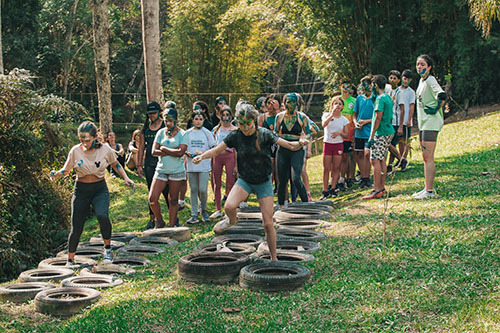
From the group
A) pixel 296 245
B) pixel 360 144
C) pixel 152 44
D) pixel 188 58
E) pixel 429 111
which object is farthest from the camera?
pixel 188 58

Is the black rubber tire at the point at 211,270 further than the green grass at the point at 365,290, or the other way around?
the black rubber tire at the point at 211,270

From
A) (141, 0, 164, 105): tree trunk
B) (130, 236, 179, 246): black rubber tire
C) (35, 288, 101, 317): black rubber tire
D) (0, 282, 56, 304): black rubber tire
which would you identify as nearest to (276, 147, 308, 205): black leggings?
(130, 236, 179, 246): black rubber tire

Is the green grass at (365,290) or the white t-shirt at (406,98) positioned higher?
the white t-shirt at (406,98)

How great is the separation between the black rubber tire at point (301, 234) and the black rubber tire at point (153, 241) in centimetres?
187

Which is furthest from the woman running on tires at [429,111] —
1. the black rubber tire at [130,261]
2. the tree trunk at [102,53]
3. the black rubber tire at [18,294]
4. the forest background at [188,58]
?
the tree trunk at [102,53]

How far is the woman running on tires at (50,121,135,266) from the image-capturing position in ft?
27.6

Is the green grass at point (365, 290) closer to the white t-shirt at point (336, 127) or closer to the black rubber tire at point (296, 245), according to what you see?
the black rubber tire at point (296, 245)

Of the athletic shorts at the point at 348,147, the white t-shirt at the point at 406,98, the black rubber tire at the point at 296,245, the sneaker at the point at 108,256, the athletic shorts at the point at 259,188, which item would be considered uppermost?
the white t-shirt at the point at 406,98

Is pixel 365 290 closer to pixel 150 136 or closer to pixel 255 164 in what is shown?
pixel 255 164

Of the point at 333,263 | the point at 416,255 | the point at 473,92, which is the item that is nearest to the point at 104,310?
the point at 333,263

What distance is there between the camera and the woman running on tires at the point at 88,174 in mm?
8398

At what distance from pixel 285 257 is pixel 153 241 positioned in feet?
10.5

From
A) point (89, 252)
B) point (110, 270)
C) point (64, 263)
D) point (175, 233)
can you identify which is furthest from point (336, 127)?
point (64, 263)

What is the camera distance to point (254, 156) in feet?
23.6
